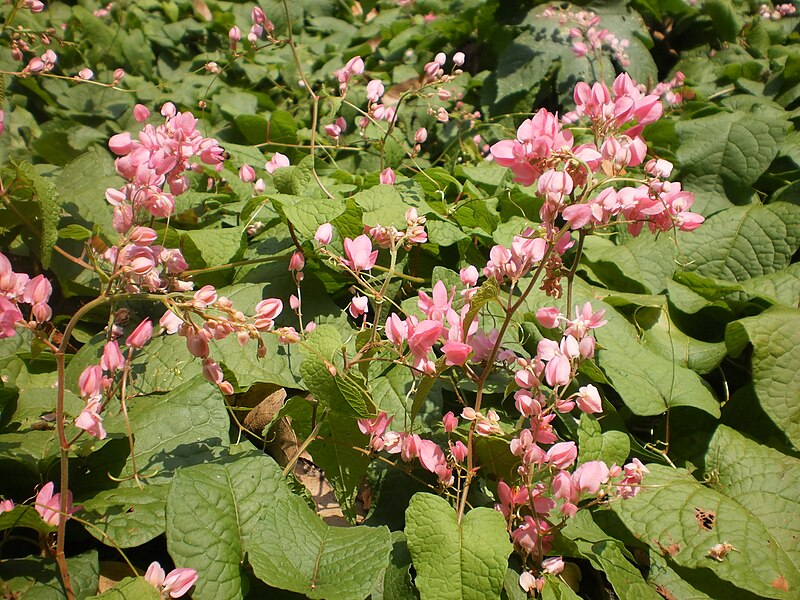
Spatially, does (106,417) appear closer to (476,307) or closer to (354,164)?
(476,307)

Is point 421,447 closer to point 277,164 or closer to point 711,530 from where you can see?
point 711,530

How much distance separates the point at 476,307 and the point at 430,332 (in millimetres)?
93

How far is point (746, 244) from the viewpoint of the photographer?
1.90 meters

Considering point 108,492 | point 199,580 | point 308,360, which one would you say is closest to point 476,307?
point 308,360

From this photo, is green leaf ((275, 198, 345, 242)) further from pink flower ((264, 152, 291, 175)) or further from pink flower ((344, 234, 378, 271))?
pink flower ((264, 152, 291, 175))

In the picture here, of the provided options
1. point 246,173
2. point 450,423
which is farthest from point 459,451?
point 246,173

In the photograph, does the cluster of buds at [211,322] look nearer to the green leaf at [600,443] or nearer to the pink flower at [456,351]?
the pink flower at [456,351]

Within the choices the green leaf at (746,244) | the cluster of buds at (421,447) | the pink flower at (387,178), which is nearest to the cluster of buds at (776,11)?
the green leaf at (746,244)

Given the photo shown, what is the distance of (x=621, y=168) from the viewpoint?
1.19 m

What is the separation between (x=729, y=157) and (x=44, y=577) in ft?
7.39

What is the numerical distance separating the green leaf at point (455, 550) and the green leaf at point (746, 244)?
1.20 meters

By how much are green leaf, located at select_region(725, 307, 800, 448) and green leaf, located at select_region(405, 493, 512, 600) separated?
0.81 metres

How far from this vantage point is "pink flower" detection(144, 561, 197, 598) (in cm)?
95

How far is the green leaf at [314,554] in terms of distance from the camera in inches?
38.6
